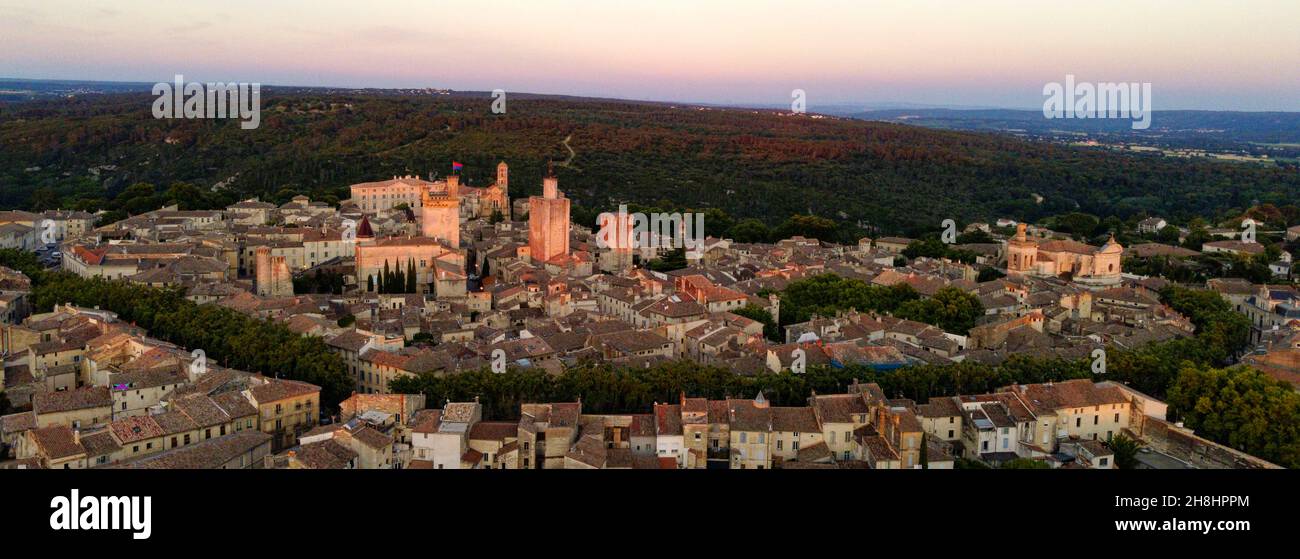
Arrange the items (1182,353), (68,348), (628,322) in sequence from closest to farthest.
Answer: (68,348) < (1182,353) < (628,322)

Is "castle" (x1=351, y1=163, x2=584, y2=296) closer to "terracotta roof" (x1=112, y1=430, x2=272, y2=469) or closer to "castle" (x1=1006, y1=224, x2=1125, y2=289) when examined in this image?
"terracotta roof" (x1=112, y1=430, x2=272, y2=469)

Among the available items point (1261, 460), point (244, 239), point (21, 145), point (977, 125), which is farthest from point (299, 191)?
point (977, 125)

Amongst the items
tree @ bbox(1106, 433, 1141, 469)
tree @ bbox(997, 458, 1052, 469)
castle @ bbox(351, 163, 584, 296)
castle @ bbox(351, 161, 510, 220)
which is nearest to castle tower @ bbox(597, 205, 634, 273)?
castle @ bbox(351, 163, 584, 296)

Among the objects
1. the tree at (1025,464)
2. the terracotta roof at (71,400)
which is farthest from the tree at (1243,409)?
Answer: the terracotta roof at (71,400)

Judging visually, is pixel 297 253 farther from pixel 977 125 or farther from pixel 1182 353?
pixel 977 125

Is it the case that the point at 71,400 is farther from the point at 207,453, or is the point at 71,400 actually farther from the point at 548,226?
the point at 548,226
